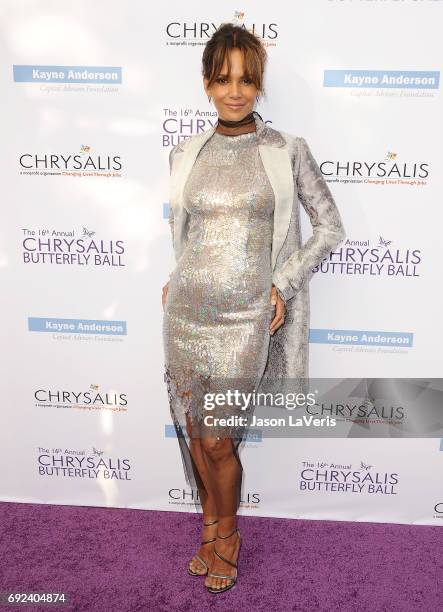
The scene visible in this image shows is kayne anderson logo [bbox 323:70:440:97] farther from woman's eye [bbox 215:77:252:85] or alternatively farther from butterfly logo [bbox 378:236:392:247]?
butterfly logo [bbox 378:236:392:247]

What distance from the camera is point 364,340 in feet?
9.73

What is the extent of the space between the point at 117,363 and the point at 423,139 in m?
1.81

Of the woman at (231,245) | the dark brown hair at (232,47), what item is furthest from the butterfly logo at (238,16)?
the dark brown hair at (232,47)

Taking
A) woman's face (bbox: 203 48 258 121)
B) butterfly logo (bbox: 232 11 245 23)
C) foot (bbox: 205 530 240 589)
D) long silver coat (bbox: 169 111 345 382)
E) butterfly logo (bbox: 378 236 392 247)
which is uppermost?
butterfly logo (bbox: 232 11 245 23)

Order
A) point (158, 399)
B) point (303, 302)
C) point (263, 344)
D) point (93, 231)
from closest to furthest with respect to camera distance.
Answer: point (263, 344)
point (303, 302)
point (93, 231)
point (158, 399)

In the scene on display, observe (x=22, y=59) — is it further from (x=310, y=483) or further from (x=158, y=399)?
(x=310, y=483)

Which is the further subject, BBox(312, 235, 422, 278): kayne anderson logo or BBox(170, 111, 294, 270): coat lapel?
BBox(312, 235, 422, 278): kayne anderson logo

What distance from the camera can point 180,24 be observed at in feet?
8.81

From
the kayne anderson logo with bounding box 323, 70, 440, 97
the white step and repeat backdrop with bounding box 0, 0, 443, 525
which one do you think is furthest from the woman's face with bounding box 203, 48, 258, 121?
the kayne anderson logo with bounding box 323, 70, 440, 97

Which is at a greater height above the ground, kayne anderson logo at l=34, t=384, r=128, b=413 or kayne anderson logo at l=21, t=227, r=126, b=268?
kayne anderson logo at l=21, t=227, r=126, b=268

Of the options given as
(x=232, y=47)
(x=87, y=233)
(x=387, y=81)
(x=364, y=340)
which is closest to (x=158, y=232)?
(x=87, y=233)

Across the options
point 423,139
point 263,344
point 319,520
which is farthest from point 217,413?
point 423,139

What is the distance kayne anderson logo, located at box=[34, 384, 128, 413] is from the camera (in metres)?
3.18

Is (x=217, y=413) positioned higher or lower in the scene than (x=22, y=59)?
lower
